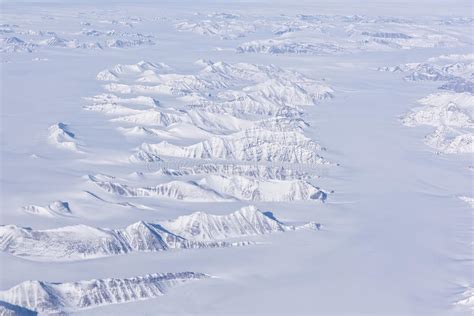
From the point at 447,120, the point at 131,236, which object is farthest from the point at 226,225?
the point at 447,120

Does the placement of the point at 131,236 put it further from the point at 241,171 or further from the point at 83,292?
the point at 241,171

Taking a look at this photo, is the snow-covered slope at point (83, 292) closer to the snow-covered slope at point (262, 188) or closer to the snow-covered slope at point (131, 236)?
the snow-covered slope at point (131, 236)

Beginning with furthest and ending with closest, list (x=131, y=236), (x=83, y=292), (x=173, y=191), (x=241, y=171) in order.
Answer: (x=241, y=171) → (x=173, y=191) → (x=131, y=236) → (x=83, y=292)

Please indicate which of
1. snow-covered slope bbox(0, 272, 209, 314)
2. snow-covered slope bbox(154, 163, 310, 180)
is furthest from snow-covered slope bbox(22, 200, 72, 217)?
snow-covered slope bbox(154, 163, 310, 180)

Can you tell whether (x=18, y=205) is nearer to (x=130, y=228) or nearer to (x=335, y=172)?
(x=130, y=228)

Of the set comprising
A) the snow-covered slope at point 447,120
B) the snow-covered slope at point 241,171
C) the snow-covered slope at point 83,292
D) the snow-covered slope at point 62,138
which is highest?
the snow-covered slope at point 83,292

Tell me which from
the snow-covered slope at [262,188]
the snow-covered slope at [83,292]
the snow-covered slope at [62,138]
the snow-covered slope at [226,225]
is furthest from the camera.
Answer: the snow-covered slope at [62,138]

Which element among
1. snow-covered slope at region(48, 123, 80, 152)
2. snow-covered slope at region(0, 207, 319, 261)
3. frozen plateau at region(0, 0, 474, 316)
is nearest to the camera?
frozen plateau at region(0, 0, 474, 316)

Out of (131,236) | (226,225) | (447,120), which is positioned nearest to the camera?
(131,236)

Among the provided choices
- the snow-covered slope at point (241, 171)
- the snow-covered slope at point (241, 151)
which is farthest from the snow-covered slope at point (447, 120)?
the snow-covered slope at point (241, 171)

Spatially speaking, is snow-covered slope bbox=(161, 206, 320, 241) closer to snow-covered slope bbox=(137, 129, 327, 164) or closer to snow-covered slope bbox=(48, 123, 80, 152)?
snow-covered slope bbox=(137, 129, 327, 164)

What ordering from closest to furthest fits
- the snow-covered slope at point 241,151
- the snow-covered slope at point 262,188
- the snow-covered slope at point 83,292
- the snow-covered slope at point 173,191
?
1. the snow-covered slope at point 83,292
2. the snow-covered slope at point 173,191
3. the snow-covered slope at point 262,188
4. the snow-covered slope at point 241,151
